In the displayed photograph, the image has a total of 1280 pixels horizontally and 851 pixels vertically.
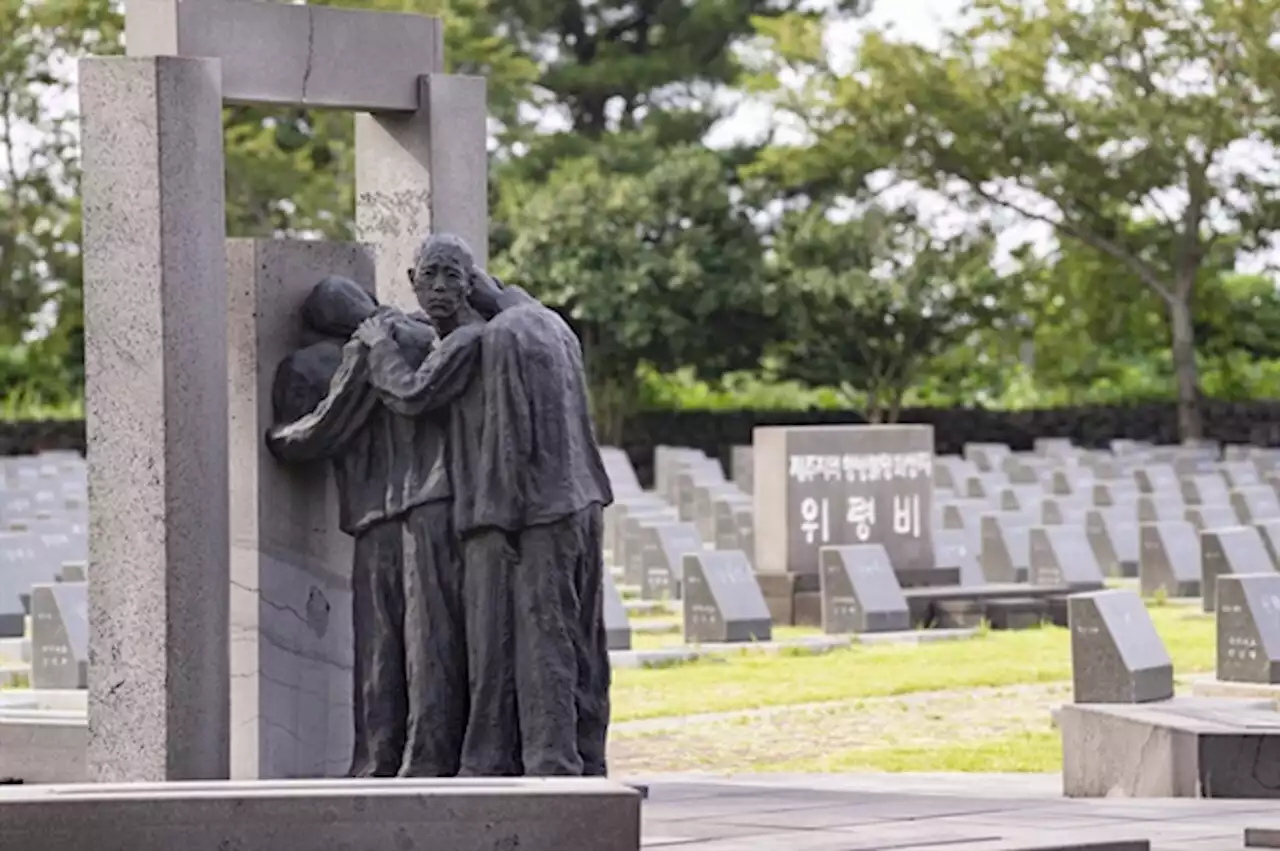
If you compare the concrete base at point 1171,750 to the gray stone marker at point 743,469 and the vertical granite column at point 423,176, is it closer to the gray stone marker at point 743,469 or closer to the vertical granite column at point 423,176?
the vertical granite column at point 423,176

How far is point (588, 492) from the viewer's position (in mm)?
10664

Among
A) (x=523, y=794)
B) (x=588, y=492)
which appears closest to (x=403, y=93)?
(x=588, y=492)

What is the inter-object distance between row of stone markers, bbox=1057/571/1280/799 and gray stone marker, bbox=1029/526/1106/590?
26.7ft

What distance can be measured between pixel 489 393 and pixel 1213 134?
38.0 metres

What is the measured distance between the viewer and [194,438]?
10.8 m

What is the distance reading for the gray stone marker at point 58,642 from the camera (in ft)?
56.7

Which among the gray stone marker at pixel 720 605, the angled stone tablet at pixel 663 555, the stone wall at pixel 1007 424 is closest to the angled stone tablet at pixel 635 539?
A: the angled stone tablet at pixel 663 555

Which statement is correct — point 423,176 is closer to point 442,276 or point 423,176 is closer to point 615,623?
point 442,276

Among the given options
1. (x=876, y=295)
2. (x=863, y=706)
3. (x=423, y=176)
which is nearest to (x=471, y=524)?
(x=423, y=176)

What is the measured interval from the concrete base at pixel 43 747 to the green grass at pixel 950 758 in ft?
12.7

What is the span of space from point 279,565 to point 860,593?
11.4 meters

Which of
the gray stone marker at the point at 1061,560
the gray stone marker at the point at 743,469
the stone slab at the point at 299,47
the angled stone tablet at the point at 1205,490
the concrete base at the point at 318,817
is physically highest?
the stone slab at the point at 299,47

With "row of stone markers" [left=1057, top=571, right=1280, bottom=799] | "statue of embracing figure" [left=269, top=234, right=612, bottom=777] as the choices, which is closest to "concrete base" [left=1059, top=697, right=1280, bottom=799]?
"row of stone markers" [left=1057, top=571, right=1280, bottom=799]

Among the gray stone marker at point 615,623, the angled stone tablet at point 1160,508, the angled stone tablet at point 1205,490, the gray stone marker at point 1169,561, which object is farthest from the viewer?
the angled stone tablet at point 1205,490
